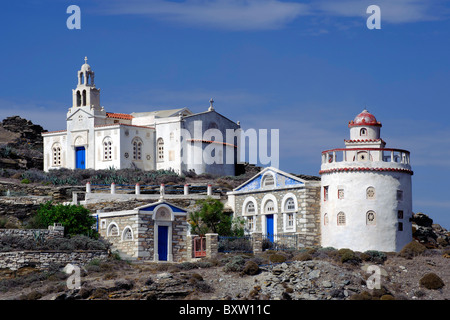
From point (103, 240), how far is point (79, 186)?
1004 centimetres

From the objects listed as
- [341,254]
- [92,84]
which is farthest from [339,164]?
[92,84]

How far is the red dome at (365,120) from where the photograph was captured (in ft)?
190

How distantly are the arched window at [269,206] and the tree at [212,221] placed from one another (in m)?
1.90

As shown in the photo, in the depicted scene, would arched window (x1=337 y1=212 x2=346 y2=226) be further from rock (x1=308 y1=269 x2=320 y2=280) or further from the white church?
the white church

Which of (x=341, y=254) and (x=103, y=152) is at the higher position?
(x=103, y=152)

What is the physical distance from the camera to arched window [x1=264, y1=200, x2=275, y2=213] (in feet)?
194

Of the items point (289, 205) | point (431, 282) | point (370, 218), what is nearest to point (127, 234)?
point (289, 205)

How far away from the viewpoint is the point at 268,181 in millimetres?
59812

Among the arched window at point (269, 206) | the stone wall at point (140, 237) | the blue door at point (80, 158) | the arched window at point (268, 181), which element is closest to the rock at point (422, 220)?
the arched window at point (269, 206)

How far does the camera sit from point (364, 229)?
54.5 meters
